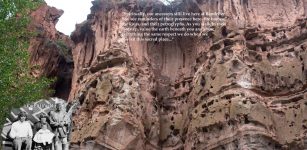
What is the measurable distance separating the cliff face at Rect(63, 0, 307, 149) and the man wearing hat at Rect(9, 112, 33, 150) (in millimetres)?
6851

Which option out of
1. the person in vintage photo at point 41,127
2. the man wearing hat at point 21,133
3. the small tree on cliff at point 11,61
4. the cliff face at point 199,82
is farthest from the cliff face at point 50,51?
the man wearing hat at point 21,133

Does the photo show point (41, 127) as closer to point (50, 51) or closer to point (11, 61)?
point (11, 61)

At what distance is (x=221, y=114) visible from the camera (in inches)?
603

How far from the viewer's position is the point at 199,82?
1739 centimetres

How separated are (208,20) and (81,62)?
18.9ft

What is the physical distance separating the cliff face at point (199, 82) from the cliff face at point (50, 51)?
193 cm

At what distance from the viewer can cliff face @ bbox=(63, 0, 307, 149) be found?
15312mm

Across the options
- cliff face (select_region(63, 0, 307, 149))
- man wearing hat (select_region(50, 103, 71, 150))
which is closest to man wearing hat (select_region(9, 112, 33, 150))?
man wearing hat (select_region(50, 103, 71, 150))

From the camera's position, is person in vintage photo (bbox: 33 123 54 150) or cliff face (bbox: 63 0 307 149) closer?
person in vintage photo (bbox: 33 123 54 150)

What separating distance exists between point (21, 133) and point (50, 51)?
1526 centimetres

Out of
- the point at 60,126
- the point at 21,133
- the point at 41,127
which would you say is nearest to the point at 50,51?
the point at 60,126

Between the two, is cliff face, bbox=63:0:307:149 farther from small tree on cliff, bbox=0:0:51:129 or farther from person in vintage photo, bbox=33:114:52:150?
person in vintage photo, bbox=33:114:52:150

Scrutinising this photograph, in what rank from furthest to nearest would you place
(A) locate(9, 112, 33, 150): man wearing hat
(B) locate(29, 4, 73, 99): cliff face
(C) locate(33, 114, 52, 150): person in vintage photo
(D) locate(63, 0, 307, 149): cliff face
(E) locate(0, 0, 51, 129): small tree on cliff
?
(B) locate(29, 4, 73, 99): cliff face → (D) locate(63, 0, 307, 149): cliff face → (E) locate(0, 0, 51, 129): small tree on cliff → (C) locate(33, 114, 52, 150): person in vintage photo → (A) locate(9, 112, 33, 150): man wearing hat

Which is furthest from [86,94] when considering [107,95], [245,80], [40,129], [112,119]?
[40,129]
